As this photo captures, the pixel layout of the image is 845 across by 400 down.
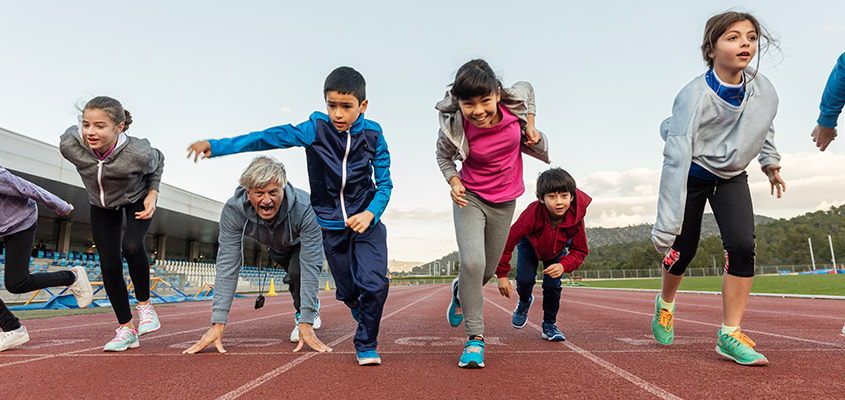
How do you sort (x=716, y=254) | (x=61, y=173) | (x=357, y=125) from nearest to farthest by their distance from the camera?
(x=357, y=125) < (x=61, y=173) < (x=716, y=254)

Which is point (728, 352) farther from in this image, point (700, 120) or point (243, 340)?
point (243, 340)

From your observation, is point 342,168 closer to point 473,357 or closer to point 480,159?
point 480,159

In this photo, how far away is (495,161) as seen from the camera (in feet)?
11.0

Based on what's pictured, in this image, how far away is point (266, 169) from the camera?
11.9 feet

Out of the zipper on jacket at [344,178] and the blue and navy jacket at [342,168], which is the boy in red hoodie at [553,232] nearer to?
the blue and navy jacket at [342,168]

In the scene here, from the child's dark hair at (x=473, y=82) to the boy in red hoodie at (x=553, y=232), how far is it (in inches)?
53.0

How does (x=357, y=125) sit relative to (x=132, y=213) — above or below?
above

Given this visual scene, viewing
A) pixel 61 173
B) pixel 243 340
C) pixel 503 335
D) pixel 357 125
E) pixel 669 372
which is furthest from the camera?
pixel 61 173

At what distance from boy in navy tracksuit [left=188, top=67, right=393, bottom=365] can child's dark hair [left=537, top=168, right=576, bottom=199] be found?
60.4 inches

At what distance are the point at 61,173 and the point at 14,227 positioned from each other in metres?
18.3

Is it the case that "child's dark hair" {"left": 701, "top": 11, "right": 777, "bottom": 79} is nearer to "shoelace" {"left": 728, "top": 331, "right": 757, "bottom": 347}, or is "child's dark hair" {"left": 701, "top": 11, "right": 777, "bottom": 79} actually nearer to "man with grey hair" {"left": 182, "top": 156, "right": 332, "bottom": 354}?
"shoelace" {"left": 728, "top": 331, "right": 757, "bottom": 347}

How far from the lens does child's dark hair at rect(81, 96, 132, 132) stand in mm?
3619

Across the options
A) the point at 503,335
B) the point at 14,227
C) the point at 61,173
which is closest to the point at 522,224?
the point at 503,335

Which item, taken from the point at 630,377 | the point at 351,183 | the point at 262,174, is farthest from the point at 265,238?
the point at 630,377
